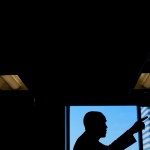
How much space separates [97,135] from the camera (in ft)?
6.41

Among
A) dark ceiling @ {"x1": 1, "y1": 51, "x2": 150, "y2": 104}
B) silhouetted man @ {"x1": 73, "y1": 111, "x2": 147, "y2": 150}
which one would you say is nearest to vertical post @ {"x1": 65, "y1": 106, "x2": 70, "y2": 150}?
dark ceiling @ {"x1": 1, "y1": 51, "x2": 150, "y2": 104}

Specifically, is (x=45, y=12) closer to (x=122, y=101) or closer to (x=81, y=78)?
(x=81, y=78)

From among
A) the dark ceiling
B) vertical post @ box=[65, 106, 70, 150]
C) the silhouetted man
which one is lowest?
the silhouetted man

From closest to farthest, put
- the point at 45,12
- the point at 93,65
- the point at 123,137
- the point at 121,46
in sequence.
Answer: the point at 123,137 → the point at 45,12 → the point at 121,46 → the point at 93,65

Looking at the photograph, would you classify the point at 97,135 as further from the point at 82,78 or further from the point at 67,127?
the point at 67,127

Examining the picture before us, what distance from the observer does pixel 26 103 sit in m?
5.10

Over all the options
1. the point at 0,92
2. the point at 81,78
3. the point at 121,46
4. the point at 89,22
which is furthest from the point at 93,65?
the point at 0,92

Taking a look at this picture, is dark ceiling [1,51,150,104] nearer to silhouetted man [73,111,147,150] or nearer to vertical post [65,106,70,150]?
vertical post [65,106,70,150]

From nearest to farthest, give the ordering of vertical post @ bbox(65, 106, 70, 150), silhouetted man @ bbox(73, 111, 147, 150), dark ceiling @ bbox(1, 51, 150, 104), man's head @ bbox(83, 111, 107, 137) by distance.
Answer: silhouetted man @ bbox(73, 111, 147, 150) → man's head @ bbox(83, 111, 107, 137) → dark ceiling @ bbox(1, 51, 150, 104) → vertical post @ bbox(65, 106, 70, 150)

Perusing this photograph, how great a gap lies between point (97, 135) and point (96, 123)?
82mm

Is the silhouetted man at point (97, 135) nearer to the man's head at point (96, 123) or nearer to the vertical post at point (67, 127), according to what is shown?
the man's head at point (96, 123)

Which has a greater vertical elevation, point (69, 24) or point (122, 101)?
point (69, 24)

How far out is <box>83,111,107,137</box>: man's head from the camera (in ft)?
6.46

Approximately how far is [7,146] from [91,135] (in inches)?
A: 138
